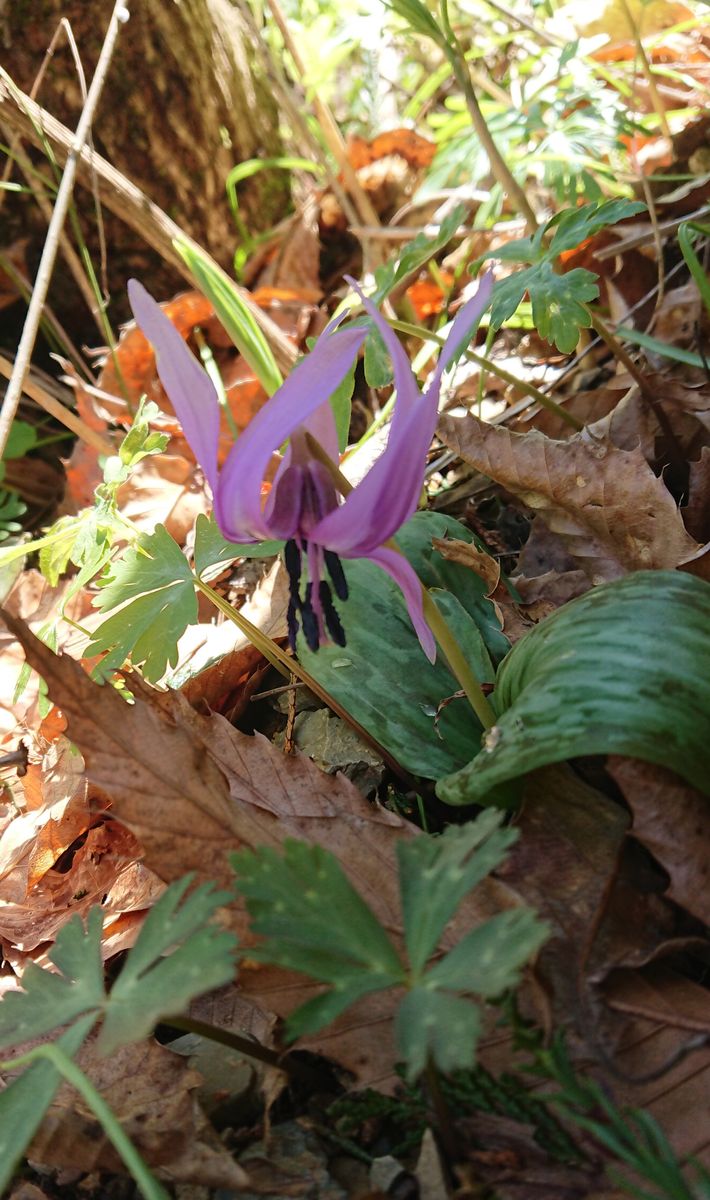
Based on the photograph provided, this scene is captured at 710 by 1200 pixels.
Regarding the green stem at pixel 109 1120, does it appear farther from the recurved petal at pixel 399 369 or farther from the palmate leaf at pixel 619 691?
the recurved petal at pixel 399 369

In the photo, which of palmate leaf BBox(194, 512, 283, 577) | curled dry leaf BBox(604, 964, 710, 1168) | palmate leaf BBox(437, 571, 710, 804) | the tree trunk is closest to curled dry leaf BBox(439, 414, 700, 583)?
palmate leaf BBox(437, 571, 710, 804)

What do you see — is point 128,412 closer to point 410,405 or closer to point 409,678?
point 409,678

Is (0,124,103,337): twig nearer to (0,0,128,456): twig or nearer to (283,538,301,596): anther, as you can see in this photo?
(0,0,128,456): twig

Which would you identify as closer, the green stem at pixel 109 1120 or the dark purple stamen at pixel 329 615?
the green stem at pixel 109 1120

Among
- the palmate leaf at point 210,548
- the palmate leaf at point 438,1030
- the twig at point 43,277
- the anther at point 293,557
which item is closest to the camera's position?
the palmate leaf at point 438,1030

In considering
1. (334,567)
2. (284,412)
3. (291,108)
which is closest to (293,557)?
(334,567)

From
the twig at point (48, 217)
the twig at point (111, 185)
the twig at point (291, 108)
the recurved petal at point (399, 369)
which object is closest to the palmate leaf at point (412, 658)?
the recurved petal at point (399, 369)
